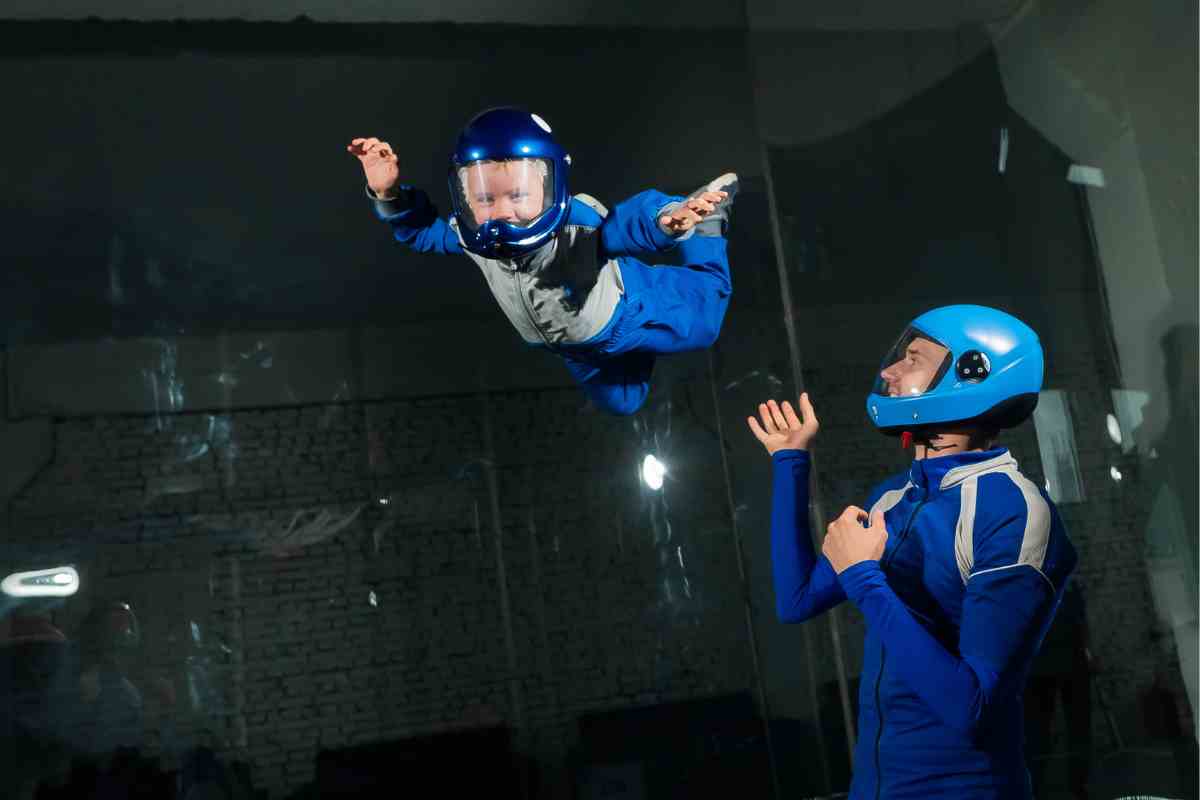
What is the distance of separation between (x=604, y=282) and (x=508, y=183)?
30 centimetres

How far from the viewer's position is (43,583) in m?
4.57

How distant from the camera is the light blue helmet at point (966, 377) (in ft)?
6.32

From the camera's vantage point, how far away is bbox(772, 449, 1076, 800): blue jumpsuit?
5.68 feet

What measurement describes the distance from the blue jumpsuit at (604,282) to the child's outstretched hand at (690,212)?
1.4 inches

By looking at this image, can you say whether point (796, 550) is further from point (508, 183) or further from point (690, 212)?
point (508, 183)

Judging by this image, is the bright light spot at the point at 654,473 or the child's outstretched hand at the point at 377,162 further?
the bright light spot at the point at 654,473

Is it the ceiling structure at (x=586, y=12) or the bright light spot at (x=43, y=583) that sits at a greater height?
the ceiling structure at (x=586, y=12)

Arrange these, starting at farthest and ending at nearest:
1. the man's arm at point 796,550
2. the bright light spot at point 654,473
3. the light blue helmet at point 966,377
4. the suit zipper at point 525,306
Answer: the bright light spot at point 654,473 < the suit zipper at point 525,306 < the man's arm at point 796,550 < the light blue helmet at point 966,377

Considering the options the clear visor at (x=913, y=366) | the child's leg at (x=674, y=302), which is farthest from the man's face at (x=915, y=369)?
the child's leg at (x=674, y=302)

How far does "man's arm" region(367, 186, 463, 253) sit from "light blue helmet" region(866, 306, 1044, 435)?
0.97 metres

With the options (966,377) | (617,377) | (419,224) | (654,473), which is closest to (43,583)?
(654,473)

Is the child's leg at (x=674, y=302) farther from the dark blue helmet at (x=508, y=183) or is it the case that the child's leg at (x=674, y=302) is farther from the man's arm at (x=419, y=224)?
the man's arm at (x=419, y=224)

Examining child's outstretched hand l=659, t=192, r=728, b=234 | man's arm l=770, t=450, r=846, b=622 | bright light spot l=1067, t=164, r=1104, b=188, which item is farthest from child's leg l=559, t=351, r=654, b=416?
bright light spot l=1067, t=164, r=1104, b=188

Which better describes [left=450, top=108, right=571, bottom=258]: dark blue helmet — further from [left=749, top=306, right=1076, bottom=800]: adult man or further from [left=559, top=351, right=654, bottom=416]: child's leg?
[left=749, top=306, right=1076, bottom=800]: adult man
